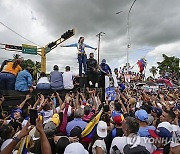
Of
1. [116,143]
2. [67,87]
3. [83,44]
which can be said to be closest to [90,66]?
[83,44]

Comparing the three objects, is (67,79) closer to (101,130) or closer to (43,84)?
(43,84)

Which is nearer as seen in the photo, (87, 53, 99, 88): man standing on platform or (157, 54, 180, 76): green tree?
A: (87, 53, 99, 88): man standing on platform

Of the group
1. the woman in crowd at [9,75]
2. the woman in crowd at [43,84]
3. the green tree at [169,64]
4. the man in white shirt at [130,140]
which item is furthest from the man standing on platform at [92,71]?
the green tree at [169,64]

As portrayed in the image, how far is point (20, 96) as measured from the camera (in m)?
6.99

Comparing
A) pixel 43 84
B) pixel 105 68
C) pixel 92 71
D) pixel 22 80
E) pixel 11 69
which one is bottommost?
pixel 43 84

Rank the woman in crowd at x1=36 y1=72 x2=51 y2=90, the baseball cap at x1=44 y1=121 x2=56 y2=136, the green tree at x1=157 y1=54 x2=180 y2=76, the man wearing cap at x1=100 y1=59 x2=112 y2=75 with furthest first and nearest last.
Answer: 1. the green tree at x1=157 y1=54 x2=180 y2=76
2. the man wearing cap at x1=100 y1=59 x2=112 y2=75
3. the woman in crowd at x1=36 y1=72 x2=51 y2=90
4. the baseball cap at x1=44 y1=121 x2=56 y2=136

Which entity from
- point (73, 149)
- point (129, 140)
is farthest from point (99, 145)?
point (73, 149)

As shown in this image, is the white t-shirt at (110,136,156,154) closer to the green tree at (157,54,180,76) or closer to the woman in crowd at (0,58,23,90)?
the woman in crowd at (0,58,23,90)

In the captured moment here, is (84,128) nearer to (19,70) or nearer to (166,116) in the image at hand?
(166,116)

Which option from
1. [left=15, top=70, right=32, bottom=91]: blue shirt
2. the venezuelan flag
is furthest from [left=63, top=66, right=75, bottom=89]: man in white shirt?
the venezuelan flag

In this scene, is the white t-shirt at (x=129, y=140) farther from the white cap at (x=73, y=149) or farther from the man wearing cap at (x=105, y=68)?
the man wearing cap at (x=105, y=68)

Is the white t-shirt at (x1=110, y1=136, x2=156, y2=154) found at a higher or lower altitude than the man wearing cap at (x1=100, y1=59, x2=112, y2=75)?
lower

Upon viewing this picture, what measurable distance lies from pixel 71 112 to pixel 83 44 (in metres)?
5.55

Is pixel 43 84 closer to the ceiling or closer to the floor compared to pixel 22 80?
closer to the floor
